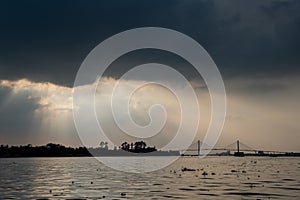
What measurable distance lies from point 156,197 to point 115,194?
7.04 meters

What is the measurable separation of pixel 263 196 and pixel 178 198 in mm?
12081

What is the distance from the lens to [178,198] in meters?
57.2

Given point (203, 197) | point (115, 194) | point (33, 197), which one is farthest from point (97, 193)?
point (203, 197)

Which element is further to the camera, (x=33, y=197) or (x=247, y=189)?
(x=247, y=189)

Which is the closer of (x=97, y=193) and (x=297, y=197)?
(x=297, y=197)

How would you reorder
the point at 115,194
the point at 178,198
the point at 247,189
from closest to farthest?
the point at 178,198, the point at 115,194, the point at 247,189

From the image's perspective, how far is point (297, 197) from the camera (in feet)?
193

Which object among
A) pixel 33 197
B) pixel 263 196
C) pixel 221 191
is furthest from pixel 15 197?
pixel 263 196

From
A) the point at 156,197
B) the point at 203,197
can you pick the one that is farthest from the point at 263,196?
the point at 156,197

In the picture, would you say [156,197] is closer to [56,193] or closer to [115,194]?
[115,194]

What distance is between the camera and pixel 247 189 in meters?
68.9

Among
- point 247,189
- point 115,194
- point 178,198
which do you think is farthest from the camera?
point 247,189

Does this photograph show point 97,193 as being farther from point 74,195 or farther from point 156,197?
point 156,197

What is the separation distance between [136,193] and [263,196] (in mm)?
18023
